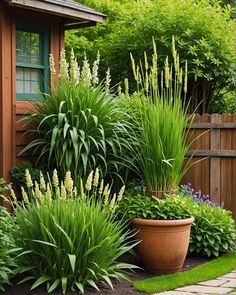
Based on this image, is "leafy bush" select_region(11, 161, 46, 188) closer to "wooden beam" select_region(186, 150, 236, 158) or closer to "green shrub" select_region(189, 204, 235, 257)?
"green shrub" select_region(189, 204, 235, 257)

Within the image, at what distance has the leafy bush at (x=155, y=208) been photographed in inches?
225

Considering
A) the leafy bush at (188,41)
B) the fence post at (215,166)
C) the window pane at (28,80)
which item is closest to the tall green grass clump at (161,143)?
the fence post at (215,166)

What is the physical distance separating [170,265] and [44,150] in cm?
205

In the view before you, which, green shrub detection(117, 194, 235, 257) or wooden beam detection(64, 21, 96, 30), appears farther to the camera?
wooden beam detection(64, 21, 96, 30)

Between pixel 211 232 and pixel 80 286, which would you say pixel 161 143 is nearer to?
pixel 211 232

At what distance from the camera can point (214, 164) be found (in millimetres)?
7320

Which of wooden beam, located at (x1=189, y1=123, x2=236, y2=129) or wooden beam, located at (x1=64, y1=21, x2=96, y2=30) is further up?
wooden beam, located at (x1=64, y1=21, x2=96, y2=30)

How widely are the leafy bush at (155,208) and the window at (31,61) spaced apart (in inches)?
78.4

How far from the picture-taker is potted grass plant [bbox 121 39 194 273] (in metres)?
5.59

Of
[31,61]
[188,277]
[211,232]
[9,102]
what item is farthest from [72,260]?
[31,61]

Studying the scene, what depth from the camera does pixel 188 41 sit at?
886 cm

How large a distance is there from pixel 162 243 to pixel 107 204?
2.17 feet

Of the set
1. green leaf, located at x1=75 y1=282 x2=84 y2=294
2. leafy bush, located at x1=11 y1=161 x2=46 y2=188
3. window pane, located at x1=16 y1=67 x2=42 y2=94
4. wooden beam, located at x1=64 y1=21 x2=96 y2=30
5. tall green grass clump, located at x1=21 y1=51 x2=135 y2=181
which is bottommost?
green leaf, located at x1=75 y1=282 x2=84 y2=294

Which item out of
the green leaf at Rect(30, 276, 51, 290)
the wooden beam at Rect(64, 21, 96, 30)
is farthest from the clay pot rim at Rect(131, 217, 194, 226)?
the wooden beam at Rect(64, 21, 96, 30)
